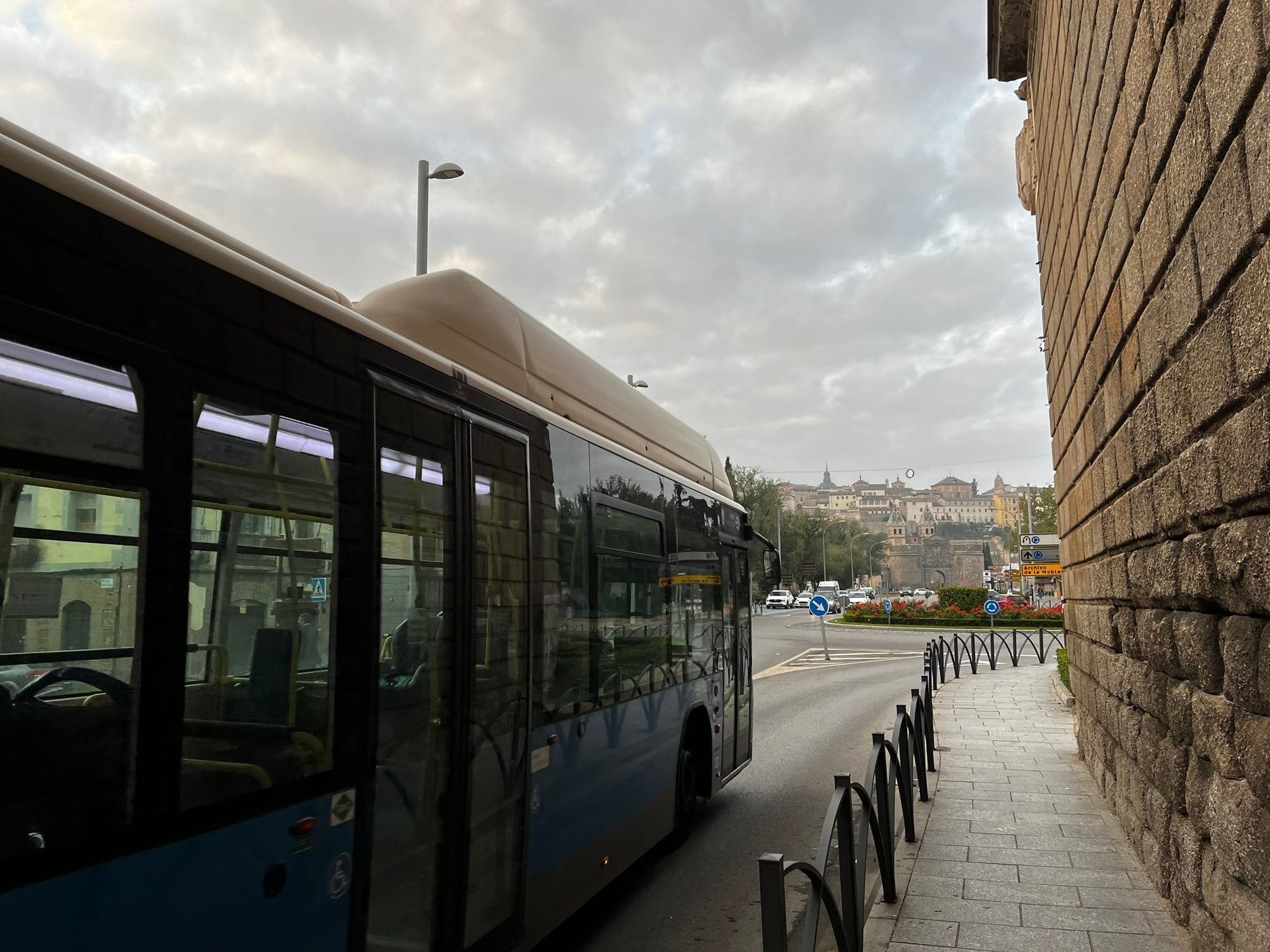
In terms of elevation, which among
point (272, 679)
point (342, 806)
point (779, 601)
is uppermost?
point (272, 679)

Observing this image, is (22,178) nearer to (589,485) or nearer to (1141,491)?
(589,485)

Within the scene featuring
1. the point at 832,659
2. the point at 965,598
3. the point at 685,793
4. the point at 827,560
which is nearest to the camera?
the point at 685,793

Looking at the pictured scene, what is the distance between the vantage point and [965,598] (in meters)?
38.9

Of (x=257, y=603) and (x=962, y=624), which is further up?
(x=257, y=603)

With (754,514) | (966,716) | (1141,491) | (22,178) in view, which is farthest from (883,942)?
(754,514)

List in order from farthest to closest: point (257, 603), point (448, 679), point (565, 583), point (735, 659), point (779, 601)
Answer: point (779, 601), point (735, 659), point (565, 583), point (448, 679), point (257, 603)

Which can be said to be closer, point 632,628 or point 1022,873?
point 632,628

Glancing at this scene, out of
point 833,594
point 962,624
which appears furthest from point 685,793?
point 833,594

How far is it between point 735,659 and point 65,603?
708cm

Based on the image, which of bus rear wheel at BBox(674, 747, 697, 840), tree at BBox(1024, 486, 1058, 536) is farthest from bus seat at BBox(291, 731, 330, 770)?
tree at BBox(1024, 486, 1058, 536)

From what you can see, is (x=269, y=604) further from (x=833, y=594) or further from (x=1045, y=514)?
(x=833, y=594)

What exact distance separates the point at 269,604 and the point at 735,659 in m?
6.42

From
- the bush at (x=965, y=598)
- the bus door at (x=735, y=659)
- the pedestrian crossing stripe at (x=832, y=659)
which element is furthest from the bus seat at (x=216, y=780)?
the bush at (x=965, y=598)

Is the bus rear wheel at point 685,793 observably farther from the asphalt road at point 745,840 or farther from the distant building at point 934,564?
the distant building at point 934,564
